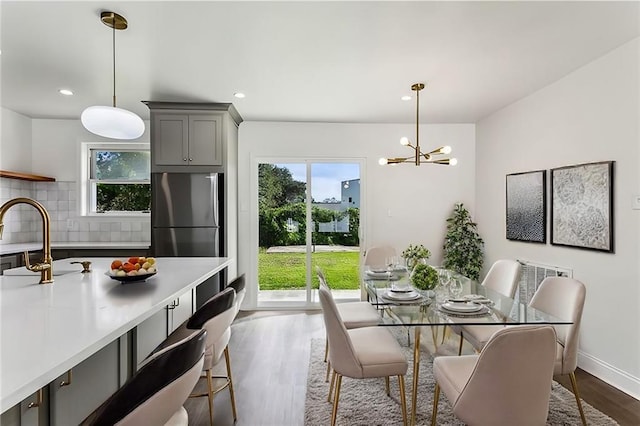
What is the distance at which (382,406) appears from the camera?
7.52 ft

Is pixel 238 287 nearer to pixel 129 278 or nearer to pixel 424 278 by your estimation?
pixel 129 278

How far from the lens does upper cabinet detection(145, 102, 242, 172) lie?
3893 millimetres

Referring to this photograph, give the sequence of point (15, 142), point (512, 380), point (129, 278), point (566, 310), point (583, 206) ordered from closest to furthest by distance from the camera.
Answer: point (512, 380) < point (129, 278) < point (566, 310) < point (583, 206) < point (15, 142)

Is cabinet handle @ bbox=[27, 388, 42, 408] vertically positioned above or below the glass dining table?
above

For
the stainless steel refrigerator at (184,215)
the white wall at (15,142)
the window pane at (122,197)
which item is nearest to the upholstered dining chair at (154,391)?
the stainless steel refrigerator at (184,215)

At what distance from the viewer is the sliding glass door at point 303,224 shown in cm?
472

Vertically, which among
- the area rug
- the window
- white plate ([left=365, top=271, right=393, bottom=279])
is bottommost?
the area rug

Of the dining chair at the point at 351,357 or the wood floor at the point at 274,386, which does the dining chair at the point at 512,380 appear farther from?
the wood floor at the point at 274,386

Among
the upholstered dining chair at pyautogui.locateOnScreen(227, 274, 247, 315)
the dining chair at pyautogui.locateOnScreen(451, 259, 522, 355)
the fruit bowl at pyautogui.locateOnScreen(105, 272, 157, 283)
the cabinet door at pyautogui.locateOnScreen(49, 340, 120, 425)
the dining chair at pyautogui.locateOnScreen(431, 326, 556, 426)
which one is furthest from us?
the dining chair at pyautogui.locateOnScreen(451, 259, 522, 355)

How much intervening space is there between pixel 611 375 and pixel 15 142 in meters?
6.68

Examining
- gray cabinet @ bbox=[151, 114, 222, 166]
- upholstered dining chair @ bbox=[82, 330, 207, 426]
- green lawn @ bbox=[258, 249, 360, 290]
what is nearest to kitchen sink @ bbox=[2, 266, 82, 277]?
upholstered dining chair @ bbox=[82, 330, 207, 426]

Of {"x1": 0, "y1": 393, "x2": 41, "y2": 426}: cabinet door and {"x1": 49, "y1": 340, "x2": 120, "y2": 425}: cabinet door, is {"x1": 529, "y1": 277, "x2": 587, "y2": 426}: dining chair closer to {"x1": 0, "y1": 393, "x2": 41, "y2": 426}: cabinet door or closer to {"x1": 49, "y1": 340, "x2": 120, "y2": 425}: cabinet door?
{"x1": 49, "y1": 340, "x2": 120, "y2": 425}: cabinet door

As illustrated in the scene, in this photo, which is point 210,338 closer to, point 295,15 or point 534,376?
point 534,376

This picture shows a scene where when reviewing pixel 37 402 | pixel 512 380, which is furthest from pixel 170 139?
pixel 512 380
